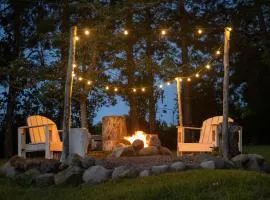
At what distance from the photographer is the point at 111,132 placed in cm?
1103

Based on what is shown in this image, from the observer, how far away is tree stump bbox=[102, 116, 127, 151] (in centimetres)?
1102

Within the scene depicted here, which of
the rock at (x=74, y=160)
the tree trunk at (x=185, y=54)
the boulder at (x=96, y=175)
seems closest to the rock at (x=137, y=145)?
the rock at (x=74, y=160)

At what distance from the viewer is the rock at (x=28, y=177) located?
→ 7340 mm

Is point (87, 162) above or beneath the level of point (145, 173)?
above

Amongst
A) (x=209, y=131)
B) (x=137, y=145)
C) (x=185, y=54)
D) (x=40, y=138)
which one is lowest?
(x=137, y=145)

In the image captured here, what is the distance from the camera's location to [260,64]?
52.9ft

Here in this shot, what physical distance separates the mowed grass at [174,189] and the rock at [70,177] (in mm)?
154

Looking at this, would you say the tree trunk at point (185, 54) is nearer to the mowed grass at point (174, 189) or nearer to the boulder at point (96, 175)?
the boulder at point (96, 175)

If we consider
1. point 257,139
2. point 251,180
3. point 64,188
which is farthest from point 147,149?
point 257,139

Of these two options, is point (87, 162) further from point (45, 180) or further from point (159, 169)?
point (159, 169)

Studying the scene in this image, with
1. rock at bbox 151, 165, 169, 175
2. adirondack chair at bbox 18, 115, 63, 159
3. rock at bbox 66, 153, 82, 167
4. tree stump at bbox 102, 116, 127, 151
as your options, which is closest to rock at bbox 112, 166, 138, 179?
rock at bbox 151, 165, 169, 175

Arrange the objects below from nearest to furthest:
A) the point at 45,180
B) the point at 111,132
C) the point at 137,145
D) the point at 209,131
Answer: the point at 45,180 < the point at 137,145 < the point at 209,131 < the point at 111,132

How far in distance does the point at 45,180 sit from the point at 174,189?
6.56 feet

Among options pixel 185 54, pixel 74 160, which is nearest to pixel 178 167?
pixel 74 160
